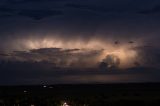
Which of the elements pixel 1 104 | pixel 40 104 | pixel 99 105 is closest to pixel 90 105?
pixel 99 105

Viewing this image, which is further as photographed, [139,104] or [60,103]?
[139,104]

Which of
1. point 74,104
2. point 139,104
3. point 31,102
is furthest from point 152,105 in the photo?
point 31,102

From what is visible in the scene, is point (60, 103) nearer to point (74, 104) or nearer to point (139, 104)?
point (74, 104)

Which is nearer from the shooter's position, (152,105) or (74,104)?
(74,104)

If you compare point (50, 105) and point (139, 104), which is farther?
point (139, 104)

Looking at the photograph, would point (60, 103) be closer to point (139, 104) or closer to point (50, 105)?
point (50, 105)

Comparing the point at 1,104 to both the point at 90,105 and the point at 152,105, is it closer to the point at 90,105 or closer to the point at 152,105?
the point at 90,105

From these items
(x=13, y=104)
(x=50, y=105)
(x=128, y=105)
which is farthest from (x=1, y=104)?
(x=128, y=105)
